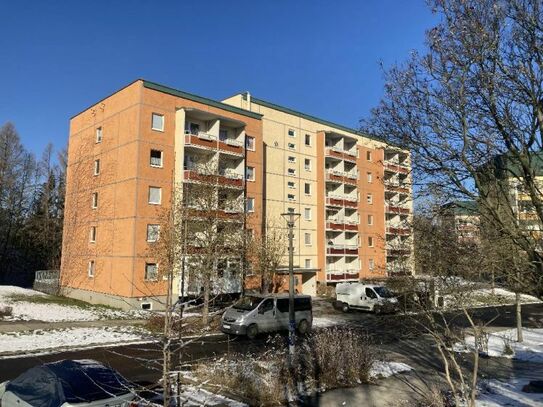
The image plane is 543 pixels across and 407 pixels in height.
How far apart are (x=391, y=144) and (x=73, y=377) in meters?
7.39

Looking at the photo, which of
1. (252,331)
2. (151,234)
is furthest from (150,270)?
(252,331)

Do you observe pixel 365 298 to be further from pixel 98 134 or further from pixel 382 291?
pixel 98 134

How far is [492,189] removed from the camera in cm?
907

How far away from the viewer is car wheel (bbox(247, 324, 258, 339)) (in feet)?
66.5

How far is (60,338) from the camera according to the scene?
1809 cm

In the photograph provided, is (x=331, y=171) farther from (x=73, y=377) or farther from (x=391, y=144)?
(x=73, y=377)

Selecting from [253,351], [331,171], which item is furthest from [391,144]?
[331,171]

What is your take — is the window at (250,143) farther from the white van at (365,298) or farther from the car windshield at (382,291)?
the car windshield at (382,291)

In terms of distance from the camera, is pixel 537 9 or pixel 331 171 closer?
pixel 537 9

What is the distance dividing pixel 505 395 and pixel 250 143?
2952 cm

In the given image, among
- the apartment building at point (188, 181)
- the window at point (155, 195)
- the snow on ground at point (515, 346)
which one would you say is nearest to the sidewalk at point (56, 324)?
the apartment building at point (188, 181)

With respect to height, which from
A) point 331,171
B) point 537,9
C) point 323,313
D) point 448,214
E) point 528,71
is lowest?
point 323,313

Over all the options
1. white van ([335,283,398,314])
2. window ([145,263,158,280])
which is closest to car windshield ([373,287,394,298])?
white van ([335,283,398,314])

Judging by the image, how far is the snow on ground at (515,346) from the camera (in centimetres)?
1756
